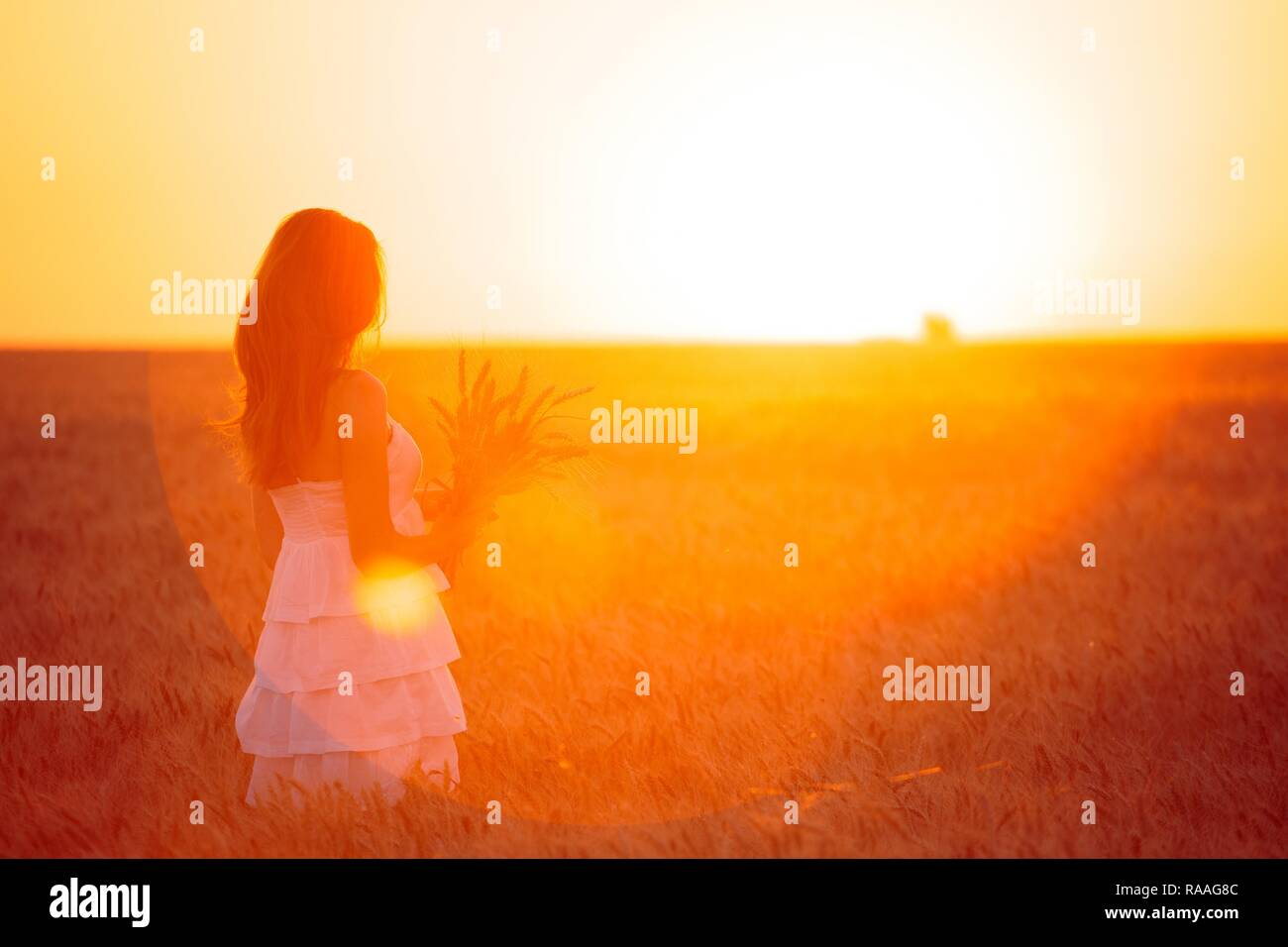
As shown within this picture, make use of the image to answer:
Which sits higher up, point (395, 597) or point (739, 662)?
point (395, 597)

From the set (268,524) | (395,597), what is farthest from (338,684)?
(268,524)

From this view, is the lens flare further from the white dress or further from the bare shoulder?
the bare shoulder

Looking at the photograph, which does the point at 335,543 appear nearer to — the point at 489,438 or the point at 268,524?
the point at 268,524

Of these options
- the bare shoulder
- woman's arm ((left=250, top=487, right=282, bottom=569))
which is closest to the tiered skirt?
woman's arm ((left=250, top=487, right=282, bottom=569))

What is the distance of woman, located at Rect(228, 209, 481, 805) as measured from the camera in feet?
13.3

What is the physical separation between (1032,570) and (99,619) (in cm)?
596

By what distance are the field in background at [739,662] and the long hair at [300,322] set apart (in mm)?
318

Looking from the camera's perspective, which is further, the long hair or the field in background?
the field in background

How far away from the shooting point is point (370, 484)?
409 centimetres

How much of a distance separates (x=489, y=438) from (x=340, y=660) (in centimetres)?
85

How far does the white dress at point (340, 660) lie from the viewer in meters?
4.29

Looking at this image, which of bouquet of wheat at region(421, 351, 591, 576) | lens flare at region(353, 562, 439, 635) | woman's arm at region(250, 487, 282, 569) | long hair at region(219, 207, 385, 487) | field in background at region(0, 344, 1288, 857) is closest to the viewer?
long hair at region(219, 207, 385, 487)

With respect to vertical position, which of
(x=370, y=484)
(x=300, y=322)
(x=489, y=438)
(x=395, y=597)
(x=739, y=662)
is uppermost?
(x=300, y=322)

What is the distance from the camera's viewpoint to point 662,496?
1320 cm
